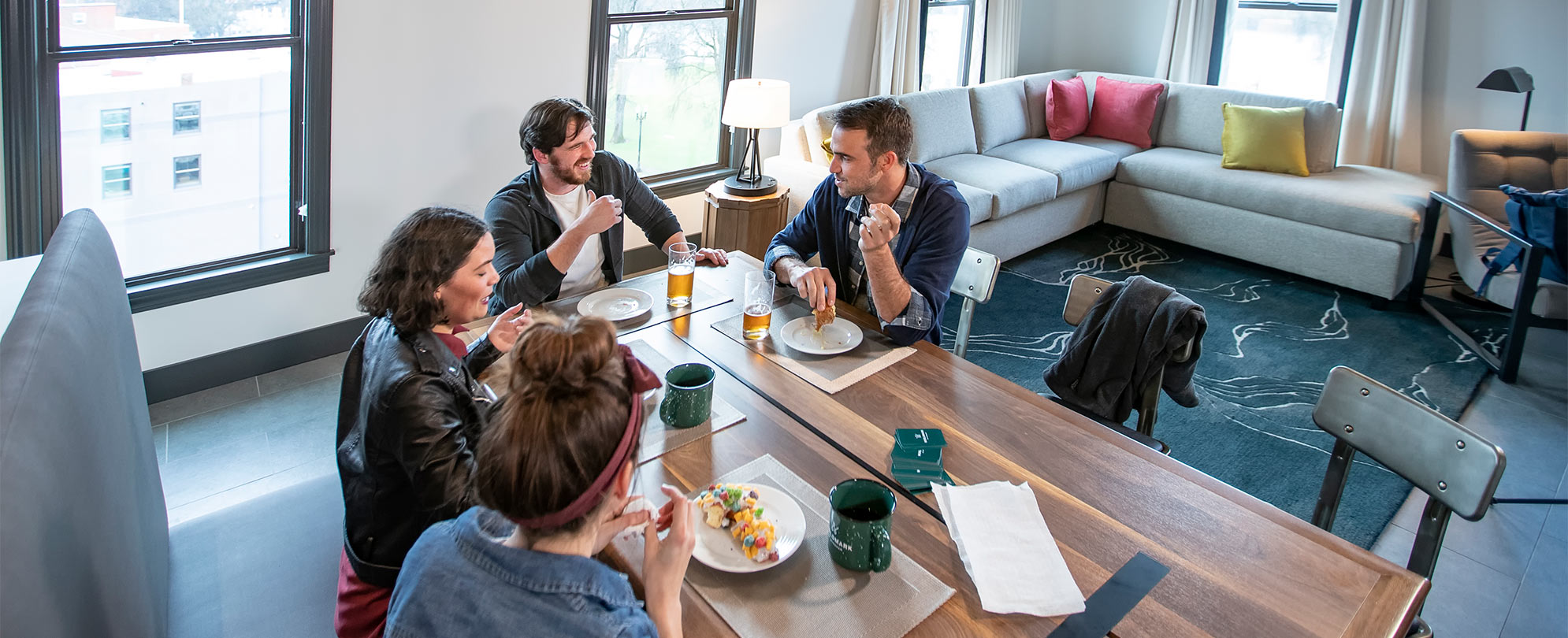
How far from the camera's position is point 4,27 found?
262cm

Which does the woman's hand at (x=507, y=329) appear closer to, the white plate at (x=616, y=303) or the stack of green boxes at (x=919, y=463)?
the white plate at (x=616, y=303)

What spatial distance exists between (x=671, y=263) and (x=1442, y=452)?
1.63 m

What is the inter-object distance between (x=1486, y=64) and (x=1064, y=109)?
7.08ft

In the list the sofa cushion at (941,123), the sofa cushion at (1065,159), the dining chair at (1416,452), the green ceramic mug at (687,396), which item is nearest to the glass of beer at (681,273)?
the green ceramic mug at (687,396)

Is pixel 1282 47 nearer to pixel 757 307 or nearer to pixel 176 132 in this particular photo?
A: pixel 757 307

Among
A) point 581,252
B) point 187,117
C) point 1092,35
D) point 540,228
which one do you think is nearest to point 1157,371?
point 581,252

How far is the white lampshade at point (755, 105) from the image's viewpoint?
164 inches

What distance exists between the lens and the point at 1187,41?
19.9 feet

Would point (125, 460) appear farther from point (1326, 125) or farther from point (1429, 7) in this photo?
point (1429, 7)

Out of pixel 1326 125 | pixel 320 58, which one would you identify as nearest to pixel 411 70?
pixel 320 58

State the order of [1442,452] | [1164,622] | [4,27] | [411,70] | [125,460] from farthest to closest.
→ [411,70] < [4,27] < [1442,452] < [125,460] < [1164,622]

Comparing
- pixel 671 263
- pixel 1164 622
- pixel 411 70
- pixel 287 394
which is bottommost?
pixel 287 394

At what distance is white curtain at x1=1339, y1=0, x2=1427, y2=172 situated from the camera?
5.35 m

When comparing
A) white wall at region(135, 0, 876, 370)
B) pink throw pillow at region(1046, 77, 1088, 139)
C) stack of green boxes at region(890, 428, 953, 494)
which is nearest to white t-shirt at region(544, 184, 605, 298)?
white wall at region(135, 0, 876, 370)
